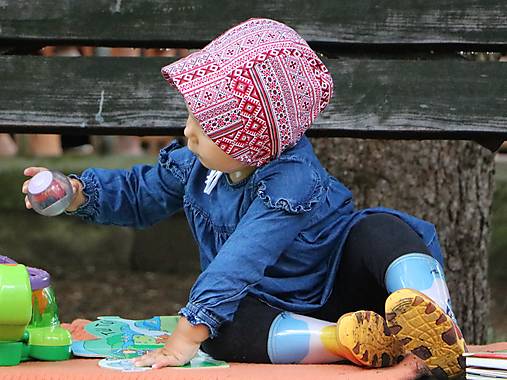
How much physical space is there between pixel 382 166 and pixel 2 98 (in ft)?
3.61

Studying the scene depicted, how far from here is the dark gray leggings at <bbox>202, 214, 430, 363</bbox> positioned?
6.38ft

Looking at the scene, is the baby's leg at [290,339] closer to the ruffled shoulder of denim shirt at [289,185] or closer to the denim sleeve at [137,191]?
the ruffled shoulder of denim shirt at [289,185]

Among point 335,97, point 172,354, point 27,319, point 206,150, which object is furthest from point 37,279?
point 335,97

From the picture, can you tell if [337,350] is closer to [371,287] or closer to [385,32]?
[371,287]

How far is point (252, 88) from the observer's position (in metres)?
1.94

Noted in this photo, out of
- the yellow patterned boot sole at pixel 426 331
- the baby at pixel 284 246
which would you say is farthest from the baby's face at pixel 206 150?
the yellow patterned boot sole at pixel 426 331

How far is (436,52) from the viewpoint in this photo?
247 centimetres

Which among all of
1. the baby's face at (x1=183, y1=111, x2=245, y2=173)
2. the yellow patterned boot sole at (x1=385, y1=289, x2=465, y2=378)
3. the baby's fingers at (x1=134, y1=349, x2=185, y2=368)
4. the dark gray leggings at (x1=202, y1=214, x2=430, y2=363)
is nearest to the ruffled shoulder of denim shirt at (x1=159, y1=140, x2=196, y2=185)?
the baby's face at (x1=183, y1=111, x2=245, y2=173)

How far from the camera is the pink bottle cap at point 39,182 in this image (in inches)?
81.0

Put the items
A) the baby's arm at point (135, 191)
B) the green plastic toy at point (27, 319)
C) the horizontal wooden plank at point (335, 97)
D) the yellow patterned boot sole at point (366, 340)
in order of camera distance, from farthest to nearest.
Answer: the horizontal wooden plank at point (335, 97)
the baby's arm at point (135, 191)
the yellow patterned boot sole at point (366, 340)
the green plastic toy at point (27, 319)

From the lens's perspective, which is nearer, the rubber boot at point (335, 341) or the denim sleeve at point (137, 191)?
the rubber boot at point (335, 341)

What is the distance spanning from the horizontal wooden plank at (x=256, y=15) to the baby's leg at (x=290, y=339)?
0.73 m

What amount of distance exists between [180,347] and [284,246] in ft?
0.95

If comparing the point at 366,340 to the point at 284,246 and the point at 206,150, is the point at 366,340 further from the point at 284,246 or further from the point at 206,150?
the point at 206,150
